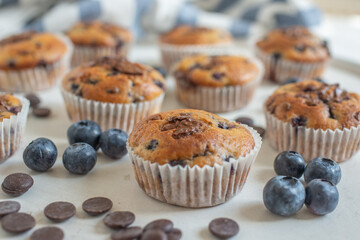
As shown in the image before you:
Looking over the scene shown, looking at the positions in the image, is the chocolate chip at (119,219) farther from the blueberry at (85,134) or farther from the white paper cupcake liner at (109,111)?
the white paper cupcake liner at (109,111)

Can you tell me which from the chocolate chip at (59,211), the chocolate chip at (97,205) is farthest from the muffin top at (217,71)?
the chocolate chip at (59,211)

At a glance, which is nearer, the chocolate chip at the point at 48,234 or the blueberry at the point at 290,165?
the chocolate chip at the point at 48,234

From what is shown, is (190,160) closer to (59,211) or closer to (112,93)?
(59,211)

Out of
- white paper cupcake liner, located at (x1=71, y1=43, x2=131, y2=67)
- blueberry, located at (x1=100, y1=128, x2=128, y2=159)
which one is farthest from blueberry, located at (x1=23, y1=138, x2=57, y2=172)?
white paper cupcake liner, located at (x1=71, y1=43, x2=131, y2=67)

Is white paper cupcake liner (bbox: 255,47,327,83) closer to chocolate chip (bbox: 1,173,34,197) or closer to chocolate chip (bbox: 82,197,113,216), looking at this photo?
chocolate chip (bbox: 82,197,113,216)

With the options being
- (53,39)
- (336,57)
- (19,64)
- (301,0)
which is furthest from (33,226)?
(301,0)

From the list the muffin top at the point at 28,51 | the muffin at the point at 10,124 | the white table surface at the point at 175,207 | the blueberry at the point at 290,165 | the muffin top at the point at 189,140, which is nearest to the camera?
the white table surface at the point at 175,207
